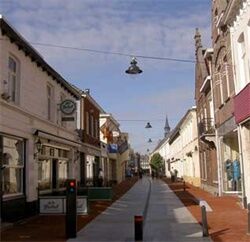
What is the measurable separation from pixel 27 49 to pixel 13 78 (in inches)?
50.3

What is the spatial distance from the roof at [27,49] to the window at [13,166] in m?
3.18

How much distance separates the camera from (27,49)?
1784cm

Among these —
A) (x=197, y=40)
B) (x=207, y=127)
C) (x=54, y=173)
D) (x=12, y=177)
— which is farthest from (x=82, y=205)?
(x=197, y=40)

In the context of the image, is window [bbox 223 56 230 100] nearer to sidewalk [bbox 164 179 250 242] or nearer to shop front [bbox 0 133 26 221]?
sidewalk [bbox 164 179 250 242]

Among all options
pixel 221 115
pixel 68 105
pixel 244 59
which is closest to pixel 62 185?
pixel 68 105

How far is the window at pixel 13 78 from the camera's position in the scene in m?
16.8

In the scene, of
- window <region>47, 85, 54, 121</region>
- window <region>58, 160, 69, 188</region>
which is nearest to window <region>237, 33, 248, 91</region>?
window <region>47, 85, 54, 121</region>

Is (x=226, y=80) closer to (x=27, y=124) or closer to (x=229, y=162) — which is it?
(x=229, y=162)

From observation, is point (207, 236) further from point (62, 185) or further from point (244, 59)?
point (62, 185)

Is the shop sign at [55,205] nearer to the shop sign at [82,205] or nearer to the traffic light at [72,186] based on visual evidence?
the shop sign at [82,205]

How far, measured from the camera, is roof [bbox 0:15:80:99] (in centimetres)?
1568

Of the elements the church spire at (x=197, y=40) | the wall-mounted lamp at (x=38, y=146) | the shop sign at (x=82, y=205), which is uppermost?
the church spire at (x=197, y=40)

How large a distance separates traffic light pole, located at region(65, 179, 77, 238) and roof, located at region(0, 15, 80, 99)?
5466 millimetres

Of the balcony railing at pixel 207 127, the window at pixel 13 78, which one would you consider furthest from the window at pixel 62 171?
the balcony railing at pixel 207 127
